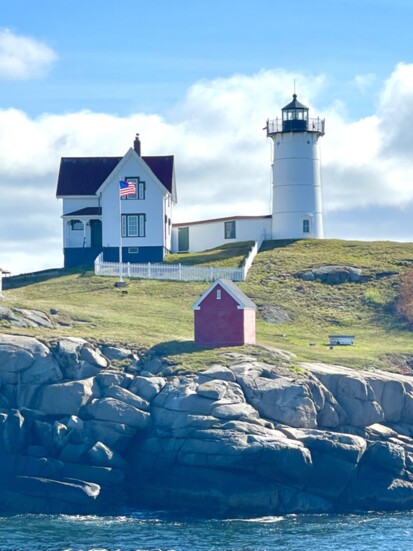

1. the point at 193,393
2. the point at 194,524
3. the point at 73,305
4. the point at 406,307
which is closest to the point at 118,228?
the point at 73,305

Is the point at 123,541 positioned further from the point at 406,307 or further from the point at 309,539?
the point at 406,307

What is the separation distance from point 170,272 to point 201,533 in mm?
34256

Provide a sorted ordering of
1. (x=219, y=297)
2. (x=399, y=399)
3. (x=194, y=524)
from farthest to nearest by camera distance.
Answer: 1. (x=219, y=297)
2. (x=399, y=399)
3. (x=194, y=524)

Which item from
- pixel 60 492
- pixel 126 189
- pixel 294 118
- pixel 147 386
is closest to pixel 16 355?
pixel 147 386

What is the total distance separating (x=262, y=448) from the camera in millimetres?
55312

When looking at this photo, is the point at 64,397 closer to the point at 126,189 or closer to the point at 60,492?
the point at 60,492

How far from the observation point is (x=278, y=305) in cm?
7931

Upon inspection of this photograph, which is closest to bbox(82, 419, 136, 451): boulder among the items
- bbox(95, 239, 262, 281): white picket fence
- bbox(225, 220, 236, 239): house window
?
bbox(95, 239, 262, 281): white picket fence

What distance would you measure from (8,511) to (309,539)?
13016 mm

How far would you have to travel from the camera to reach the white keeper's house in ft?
293

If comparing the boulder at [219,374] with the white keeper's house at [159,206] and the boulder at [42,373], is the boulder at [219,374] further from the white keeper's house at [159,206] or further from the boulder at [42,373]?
the white keeper's house at [159,206]

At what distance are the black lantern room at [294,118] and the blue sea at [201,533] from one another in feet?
147

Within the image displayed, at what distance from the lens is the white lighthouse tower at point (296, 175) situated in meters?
94.9

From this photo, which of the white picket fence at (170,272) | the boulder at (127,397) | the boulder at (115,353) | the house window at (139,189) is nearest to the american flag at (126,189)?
the white picket fence at (170,272)
